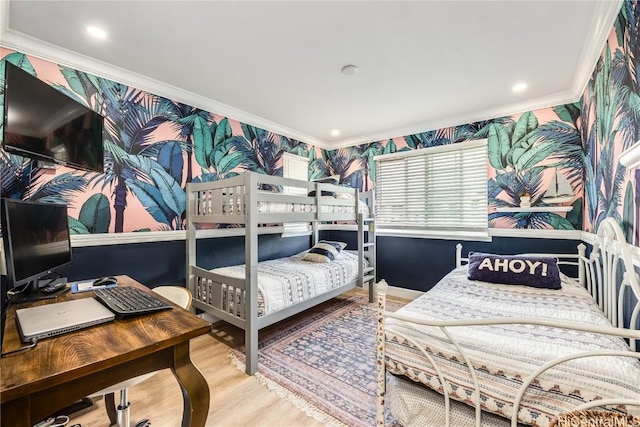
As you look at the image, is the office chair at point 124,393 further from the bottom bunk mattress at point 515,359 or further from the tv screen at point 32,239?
the bottom bunk mattress at point 515,359

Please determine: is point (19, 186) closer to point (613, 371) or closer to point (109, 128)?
point (109, 128)

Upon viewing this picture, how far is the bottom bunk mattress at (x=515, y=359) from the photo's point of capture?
103cm

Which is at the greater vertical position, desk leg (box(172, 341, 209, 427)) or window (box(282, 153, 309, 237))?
window (box(282, 153, 309, 237))

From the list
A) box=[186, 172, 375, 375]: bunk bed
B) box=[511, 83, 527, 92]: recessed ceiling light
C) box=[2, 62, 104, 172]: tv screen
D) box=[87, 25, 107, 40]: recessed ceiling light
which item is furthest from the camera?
box=[511, 83, 527, 92]: recessed ceiling light

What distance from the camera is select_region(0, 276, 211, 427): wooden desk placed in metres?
0.69

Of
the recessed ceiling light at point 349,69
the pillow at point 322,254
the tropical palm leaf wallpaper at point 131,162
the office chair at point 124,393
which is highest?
the recessed ceiling light at point 349,69

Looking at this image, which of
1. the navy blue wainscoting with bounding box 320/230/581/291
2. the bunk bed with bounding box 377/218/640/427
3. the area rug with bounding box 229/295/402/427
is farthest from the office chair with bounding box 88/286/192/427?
the navy blue wainscoting with bounding box 320/230/581/291

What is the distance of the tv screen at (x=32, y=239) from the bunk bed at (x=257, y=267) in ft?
Result: 3.51

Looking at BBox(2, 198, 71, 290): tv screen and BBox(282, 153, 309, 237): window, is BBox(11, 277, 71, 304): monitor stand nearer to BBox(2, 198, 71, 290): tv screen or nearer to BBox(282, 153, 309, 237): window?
BBox(2, 198, 71, 290): tv screen

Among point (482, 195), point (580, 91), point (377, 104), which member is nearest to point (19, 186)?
point (377, 104)

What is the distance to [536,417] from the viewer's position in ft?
3.41

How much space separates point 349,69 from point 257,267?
Answer: 6.15 ft

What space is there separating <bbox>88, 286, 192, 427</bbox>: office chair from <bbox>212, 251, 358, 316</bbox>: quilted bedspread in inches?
24.7

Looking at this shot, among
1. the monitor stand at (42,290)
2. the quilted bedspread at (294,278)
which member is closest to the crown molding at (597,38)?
the quilted bedspread at (294,278)
